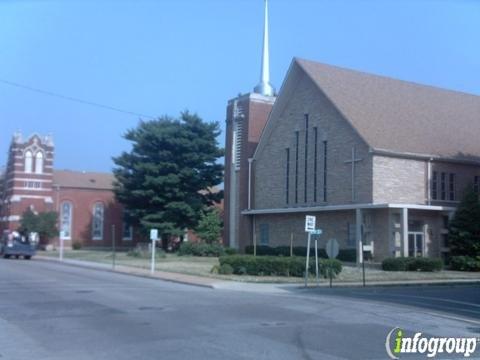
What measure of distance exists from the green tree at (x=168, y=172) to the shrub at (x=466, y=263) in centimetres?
2728

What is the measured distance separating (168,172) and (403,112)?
2408 cm

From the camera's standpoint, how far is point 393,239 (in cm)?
4047

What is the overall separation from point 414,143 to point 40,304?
31139 millimetres

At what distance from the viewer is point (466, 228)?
39688mm

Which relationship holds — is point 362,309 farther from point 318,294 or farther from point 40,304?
point 40,304

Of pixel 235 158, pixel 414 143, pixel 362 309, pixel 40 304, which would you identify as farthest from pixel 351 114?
pixel 40 304

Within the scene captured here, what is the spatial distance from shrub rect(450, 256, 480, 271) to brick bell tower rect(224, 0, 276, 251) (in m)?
18.4

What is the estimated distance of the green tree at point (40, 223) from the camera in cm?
6788

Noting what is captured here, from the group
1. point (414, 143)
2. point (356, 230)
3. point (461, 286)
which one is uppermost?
point (414, 143)

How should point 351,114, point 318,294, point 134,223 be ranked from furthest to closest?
1. point 134,223
2. point 351,114
3. point 318,294

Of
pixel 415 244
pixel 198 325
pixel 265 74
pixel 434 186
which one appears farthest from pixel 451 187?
pixel 198 325

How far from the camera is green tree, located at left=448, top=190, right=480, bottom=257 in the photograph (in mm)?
39438

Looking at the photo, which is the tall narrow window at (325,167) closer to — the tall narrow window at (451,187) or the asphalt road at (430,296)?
the tall narrow window at (451,187)

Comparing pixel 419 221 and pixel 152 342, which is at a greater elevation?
pixel 419 221
